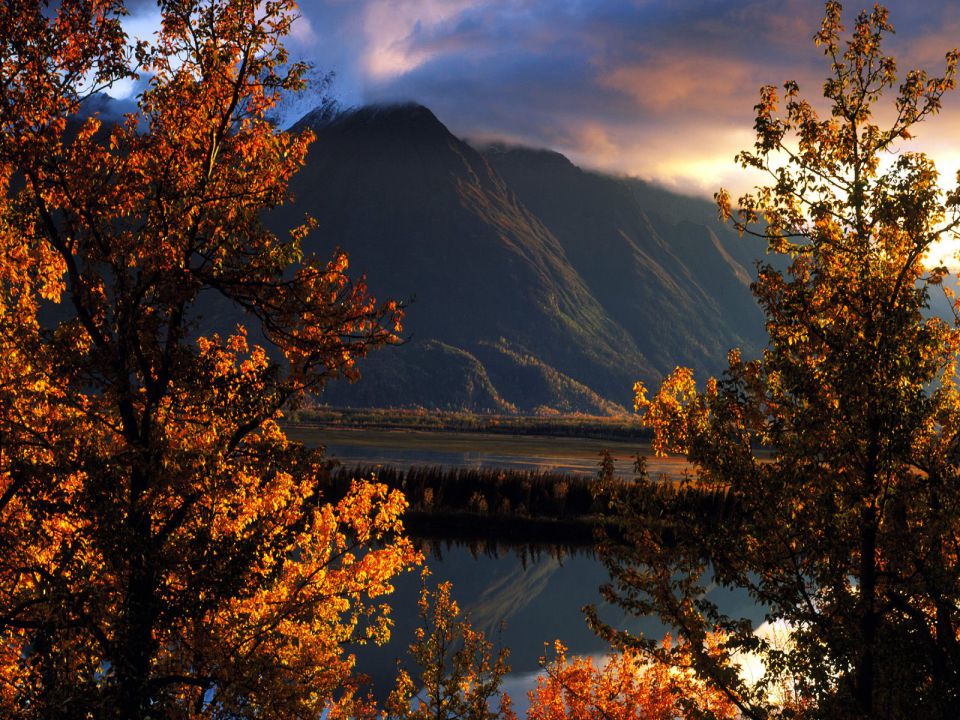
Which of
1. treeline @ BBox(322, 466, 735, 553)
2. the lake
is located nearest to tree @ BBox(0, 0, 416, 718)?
the lake

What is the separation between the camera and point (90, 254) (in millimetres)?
11430

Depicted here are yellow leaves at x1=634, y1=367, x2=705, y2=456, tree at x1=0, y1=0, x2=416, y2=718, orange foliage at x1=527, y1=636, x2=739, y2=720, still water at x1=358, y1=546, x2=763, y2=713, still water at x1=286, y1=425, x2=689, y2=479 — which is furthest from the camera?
still water at x1=286, y1=425, x2=689, y2=479

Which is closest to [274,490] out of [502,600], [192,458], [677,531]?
[192,458]

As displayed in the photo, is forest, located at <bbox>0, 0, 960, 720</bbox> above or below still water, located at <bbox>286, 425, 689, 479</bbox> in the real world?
above

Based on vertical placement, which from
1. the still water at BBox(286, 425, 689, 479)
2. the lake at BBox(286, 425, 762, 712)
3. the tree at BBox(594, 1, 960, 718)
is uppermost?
the tree at BBox(594, 1, 960, 718)

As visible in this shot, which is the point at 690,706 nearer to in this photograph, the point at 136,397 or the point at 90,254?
the point at 136,397

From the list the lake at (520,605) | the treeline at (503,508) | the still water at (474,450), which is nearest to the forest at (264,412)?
the lake at (520,605)

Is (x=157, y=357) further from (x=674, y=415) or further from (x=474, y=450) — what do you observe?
(x=474, y=450)

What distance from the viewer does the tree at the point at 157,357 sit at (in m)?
10.8

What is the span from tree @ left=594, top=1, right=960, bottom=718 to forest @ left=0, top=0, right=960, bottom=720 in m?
0.04

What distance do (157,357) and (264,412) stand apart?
138 cm

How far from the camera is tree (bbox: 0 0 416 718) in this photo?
10.8 meters

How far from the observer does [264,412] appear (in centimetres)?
1182

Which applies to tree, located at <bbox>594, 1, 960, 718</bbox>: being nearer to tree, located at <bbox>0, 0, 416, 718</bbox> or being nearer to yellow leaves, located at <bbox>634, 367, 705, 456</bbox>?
yellow leaves, located at <bbox>634, 367, 705, 456</bbox>
